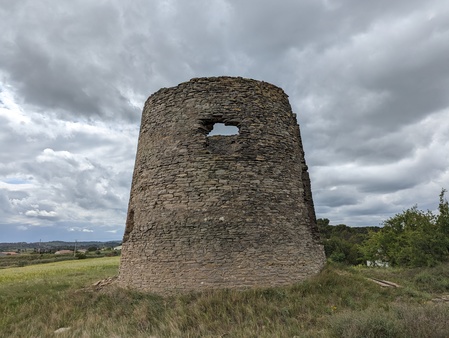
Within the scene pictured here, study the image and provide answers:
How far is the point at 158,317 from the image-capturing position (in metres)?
6.89

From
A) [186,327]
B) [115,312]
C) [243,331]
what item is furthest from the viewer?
[115,312]

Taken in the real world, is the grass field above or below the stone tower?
below

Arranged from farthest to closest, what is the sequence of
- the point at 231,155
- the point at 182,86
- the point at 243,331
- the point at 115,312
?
1. the point at 182,86
2. the point at 231,155
3. the point at 115,312
4. the point at 243,331

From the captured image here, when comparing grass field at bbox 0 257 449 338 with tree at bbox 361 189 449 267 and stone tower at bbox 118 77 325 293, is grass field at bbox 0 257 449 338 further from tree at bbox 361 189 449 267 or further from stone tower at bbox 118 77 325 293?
tree at bbox 361 189 449 267

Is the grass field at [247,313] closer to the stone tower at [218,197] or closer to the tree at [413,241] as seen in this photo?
the stone tower at [218,197]

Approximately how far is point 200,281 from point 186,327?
1717mm

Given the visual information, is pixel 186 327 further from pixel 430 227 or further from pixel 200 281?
pixel 430 227

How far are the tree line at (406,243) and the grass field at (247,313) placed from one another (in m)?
8.32

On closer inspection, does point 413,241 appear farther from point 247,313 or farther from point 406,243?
point 247,313

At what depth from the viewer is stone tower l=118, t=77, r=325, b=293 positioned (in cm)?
810

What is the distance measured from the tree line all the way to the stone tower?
320 inches

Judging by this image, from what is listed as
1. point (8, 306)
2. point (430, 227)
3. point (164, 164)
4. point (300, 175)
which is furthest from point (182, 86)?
point (430, 227)

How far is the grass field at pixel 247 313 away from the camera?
16.9ft

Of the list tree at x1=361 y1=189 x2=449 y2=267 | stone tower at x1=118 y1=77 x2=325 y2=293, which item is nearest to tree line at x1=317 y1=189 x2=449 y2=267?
tree at x1=361 y1=189 x2=449 y2=267
